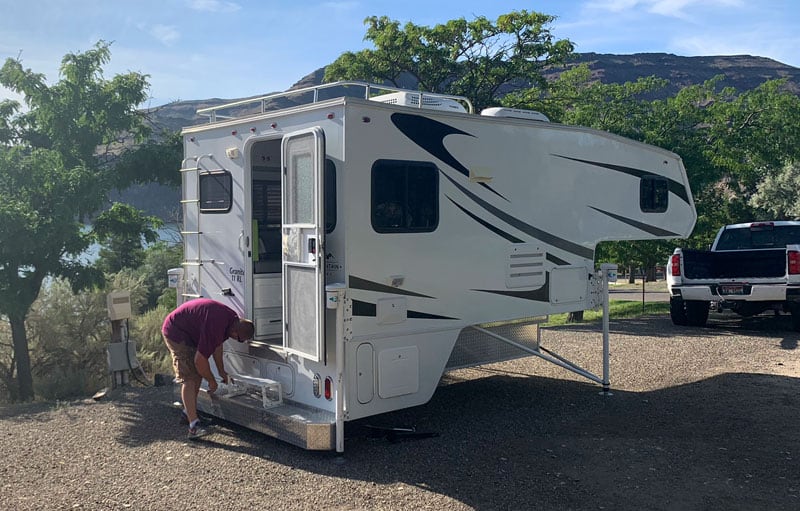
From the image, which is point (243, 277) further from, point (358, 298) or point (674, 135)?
point (674, 135)

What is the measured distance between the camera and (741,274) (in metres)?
11.4

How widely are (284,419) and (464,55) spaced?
11467mm

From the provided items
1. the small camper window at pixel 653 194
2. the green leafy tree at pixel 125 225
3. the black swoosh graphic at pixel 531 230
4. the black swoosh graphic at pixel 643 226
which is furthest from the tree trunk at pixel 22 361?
the small camper window at pixel 653 194

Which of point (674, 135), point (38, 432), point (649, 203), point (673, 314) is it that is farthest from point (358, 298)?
point (674, 135)

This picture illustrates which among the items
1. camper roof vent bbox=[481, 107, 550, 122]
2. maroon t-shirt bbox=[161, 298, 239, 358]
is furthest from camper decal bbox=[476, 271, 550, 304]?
maroon t-shirt bbox=[161, 298, 239, 358]

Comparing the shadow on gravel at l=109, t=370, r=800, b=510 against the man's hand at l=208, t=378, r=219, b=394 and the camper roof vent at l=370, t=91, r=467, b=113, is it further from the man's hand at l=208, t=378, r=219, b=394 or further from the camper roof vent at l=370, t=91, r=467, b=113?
the camper roof vent at l=370, t=91, r=467, b=113

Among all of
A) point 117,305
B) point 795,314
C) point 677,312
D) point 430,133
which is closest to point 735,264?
point 795,314

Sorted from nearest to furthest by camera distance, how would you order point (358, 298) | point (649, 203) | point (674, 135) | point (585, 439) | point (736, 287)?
point (358, 298), point (585, 439), point (649, 203), point (736, 287), point (674, 135)

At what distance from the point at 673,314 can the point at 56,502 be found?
10.4m

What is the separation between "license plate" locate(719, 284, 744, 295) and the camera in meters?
11.0

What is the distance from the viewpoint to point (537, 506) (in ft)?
15.5

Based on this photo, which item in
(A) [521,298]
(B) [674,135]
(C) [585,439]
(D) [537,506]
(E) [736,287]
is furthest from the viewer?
(B) [674,135]

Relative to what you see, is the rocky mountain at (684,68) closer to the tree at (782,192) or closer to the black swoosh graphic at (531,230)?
the tree at (782,192)

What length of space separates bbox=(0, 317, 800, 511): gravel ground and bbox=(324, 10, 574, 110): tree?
823cm
